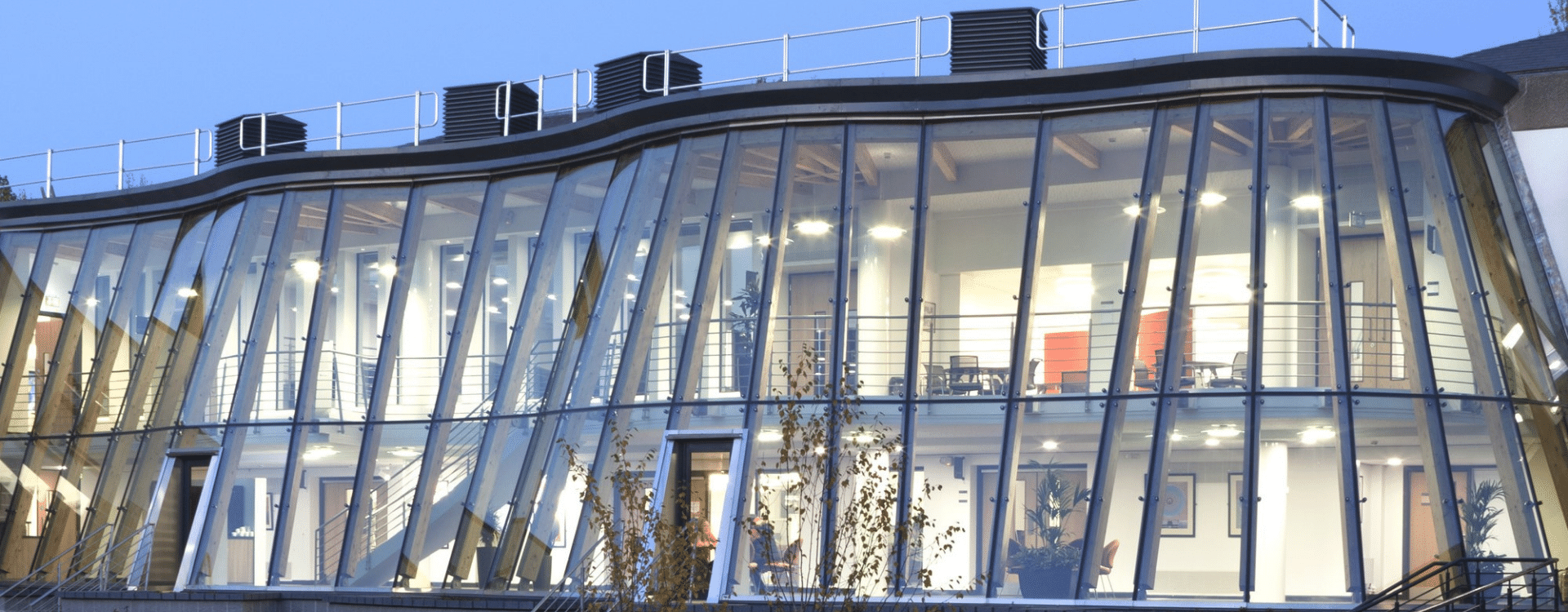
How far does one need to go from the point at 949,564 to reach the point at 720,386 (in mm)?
3289

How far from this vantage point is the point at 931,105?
19359mm

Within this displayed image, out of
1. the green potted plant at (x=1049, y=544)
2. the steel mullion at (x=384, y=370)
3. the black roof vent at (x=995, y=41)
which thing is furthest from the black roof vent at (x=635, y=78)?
the green potted plant at (x=1049, y=544)

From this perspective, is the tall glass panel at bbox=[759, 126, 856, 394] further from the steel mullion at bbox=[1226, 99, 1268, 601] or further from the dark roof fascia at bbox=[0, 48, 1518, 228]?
the steel mullion at bbox=[1226, 99, 1268, 601]

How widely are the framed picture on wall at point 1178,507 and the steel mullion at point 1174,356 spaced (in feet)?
0.18

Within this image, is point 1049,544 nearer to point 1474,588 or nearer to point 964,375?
point 964,375

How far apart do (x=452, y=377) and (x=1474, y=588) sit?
12.3 metres

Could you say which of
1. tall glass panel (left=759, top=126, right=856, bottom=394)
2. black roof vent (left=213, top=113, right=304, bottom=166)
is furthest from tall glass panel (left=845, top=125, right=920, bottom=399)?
black roof vent (left=213, top=113, right=304, bottom=166)

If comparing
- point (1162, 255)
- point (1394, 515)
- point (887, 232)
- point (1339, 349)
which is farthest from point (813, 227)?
point (1394, 515)

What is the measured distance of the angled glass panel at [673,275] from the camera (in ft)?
65.5

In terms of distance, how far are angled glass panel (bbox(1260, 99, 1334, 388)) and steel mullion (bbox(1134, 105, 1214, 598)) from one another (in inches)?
27.8

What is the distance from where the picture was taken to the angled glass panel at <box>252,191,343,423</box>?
77.0 feet

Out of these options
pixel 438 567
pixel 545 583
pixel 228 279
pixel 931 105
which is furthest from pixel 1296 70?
pixel 228 279

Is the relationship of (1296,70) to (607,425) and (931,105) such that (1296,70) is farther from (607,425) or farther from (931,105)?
(607,425)

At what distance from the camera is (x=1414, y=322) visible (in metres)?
17.5
